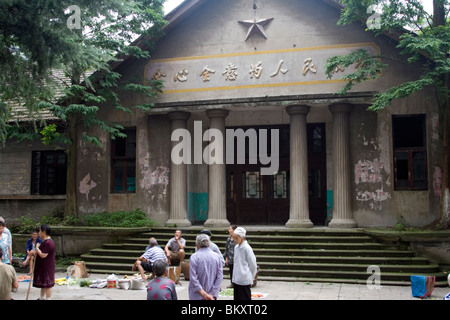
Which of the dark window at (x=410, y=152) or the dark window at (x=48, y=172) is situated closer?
the dark window at (x=410, y=152)

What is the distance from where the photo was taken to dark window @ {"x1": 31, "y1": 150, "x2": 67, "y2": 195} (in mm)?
19094

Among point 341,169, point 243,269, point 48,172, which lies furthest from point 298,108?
point 48,172

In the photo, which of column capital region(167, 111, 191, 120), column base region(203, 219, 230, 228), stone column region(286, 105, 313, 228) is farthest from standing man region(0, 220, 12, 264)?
stone column region(286, 105, 313, 228)

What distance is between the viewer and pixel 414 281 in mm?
10602

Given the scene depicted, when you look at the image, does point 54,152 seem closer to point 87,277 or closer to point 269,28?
point 87,277

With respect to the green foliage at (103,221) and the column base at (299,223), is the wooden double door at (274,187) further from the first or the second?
the green foliage at (103,221)

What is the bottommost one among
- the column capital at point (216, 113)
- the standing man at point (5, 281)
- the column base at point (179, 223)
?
the standing man at point (5, 281)

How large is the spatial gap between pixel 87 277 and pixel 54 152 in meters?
7.45

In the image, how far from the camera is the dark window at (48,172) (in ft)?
62.6

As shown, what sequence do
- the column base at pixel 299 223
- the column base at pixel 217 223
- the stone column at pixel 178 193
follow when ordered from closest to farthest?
the column base at pixel 299 223, the column base at pixel 217 223, the stone column at pixel 178 193

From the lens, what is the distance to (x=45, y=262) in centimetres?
955

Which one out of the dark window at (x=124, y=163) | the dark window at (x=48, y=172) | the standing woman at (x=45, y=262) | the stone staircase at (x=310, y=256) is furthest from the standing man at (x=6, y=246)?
the dark window at (x=48, y=172)

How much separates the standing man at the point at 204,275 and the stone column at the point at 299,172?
845 cm
